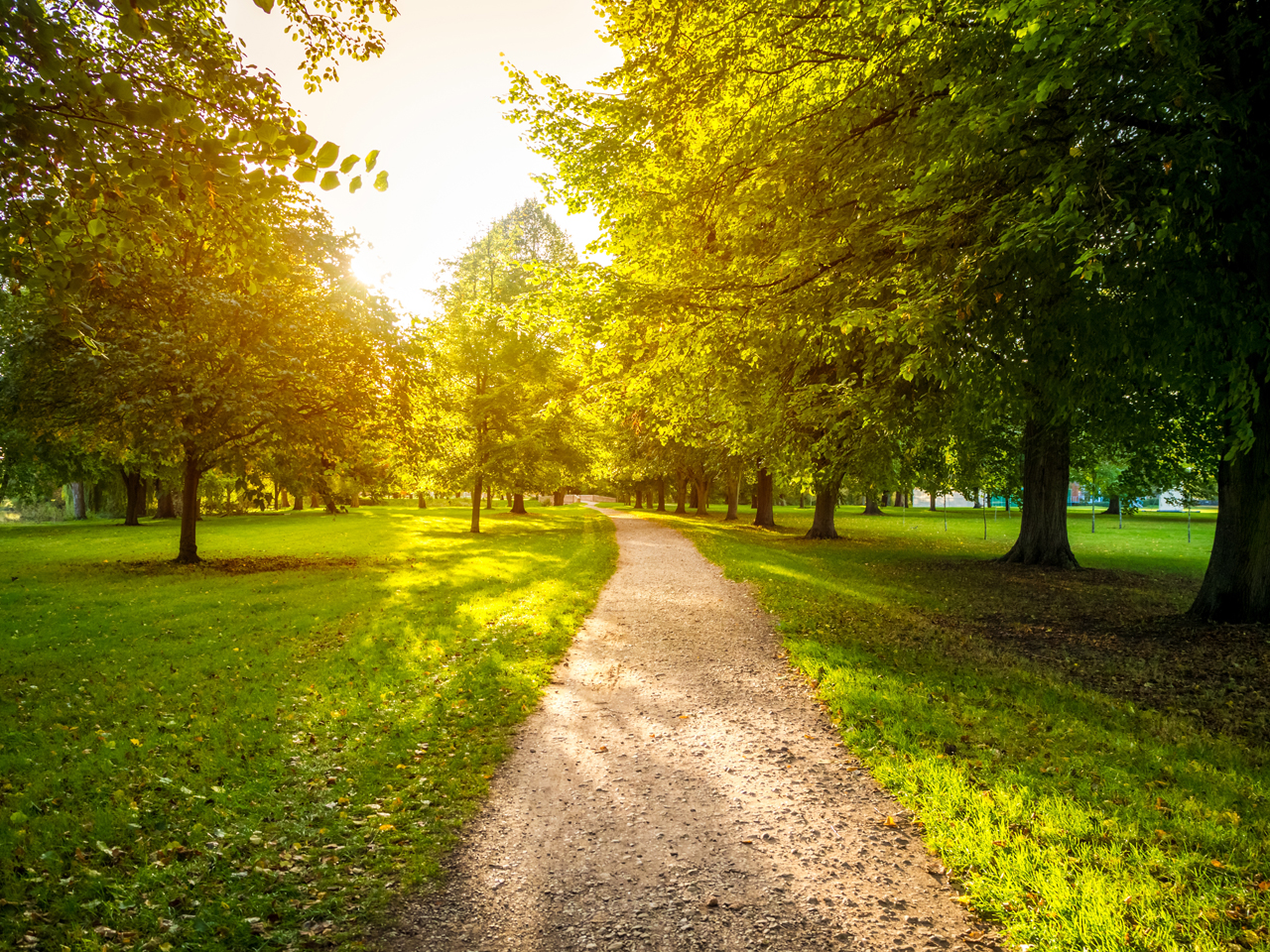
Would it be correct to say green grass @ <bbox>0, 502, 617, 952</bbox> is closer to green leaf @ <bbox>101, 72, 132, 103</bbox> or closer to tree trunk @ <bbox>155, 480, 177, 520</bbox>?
green leaf @ <bbox>101, 72, 132, 103</bbox>

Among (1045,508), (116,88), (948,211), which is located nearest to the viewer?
→ (116,88)

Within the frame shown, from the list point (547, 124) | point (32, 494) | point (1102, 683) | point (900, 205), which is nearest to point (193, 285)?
point (547, 124)

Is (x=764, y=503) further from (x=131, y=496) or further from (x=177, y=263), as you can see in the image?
(x=131, y=496)

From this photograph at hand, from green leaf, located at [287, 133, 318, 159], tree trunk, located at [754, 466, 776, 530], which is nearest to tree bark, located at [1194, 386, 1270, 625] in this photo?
green leaf, located at [287, 133, 318, 159]

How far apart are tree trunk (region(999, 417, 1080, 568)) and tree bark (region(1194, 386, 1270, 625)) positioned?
758 cm

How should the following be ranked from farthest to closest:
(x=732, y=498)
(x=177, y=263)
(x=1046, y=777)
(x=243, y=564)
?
(x=732, y=498), (x=243, y=564), (x=177, y=263), (x=1046, y=777)

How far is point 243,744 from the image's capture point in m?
5.71

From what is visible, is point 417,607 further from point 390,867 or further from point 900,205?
point 900,205

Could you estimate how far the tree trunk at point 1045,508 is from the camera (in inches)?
678

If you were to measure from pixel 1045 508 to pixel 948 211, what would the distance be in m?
13.6

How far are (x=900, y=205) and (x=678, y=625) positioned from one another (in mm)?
6744

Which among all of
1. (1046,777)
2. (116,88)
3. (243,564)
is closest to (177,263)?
(243,564)

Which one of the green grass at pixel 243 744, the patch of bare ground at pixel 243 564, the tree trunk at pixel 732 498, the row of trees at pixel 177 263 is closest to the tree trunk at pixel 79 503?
the row of trees at pixel 177 263

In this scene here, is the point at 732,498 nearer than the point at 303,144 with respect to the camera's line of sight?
No
